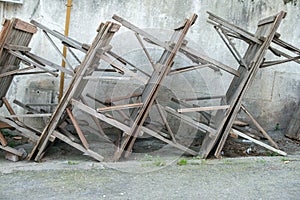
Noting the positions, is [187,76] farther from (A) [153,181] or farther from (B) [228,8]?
(A) [153,181]

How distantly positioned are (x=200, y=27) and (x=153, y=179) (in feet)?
13.0

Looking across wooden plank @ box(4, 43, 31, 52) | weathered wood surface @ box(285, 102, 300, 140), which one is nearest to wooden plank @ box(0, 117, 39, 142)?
wooden plank @ box(4, 43, 31, 52)

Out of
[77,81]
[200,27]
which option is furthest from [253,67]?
[77,81]

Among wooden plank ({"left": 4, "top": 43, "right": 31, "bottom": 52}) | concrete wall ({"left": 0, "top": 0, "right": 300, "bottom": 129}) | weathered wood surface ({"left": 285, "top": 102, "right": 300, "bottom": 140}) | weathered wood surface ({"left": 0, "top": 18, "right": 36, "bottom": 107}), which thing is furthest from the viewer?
weathered wood surface ({"left": 285, "top": 102, "right": 300, "bottom": 140})

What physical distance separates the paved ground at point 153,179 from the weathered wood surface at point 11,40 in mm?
1406

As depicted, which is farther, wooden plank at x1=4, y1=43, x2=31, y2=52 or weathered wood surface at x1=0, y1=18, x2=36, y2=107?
wooden plank at x1=4, y1=43, x2=31, y2=52

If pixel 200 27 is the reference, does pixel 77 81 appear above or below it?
below

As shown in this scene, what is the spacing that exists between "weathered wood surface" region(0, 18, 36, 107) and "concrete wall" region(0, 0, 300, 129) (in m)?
1.20

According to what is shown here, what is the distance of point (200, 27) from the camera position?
7.97 metres

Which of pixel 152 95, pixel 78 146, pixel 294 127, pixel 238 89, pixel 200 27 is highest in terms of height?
pixel 200 27

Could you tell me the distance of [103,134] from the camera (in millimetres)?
7016

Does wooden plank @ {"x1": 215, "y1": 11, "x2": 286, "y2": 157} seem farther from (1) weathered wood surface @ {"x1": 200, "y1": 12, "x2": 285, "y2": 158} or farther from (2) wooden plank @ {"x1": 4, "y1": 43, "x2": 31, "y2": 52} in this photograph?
(2) wooden plank @ {"x1": 4, "y1": 43, "x2": 31, "y2": 52}

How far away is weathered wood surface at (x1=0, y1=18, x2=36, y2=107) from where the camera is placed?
5.61m

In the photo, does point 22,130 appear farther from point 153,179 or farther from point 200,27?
point 200,27
